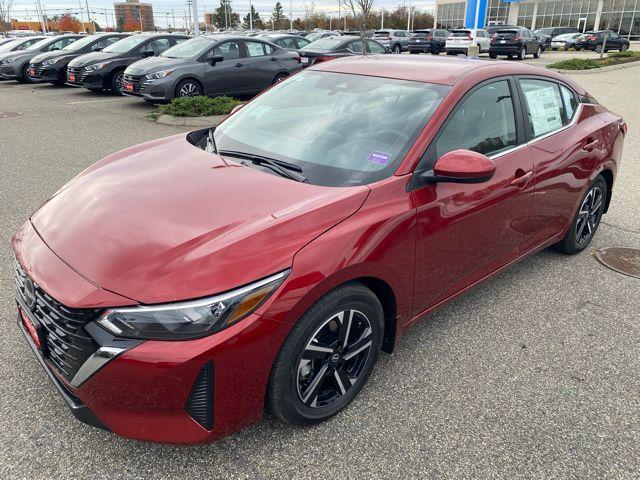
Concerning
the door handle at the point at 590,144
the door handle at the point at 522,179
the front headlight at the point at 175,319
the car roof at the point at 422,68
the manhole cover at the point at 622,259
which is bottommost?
the manhole cover at the point at 622,259

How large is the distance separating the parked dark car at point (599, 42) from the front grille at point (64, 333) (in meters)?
38.5

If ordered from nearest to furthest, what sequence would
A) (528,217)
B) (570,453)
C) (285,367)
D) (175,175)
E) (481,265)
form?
1. (285,367)
2. (570,453)
3. (175,175)
4. (481,265)
5. (528,217)

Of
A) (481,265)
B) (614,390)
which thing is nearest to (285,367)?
(481,265)

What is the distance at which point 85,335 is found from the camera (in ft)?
6.48

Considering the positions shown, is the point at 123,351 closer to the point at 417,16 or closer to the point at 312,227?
the point at 312,227

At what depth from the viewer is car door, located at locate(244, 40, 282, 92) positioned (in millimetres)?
12227

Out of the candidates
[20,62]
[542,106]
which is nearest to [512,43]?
[20,62]

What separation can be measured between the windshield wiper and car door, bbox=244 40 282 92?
980cm

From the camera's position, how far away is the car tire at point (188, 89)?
11266 millimetres

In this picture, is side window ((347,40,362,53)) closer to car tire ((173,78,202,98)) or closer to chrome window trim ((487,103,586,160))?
car tire ((173,78,202,98))

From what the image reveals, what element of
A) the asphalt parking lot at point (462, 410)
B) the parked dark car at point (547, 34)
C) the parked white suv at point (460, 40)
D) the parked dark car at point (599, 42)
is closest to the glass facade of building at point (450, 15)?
the parked dark car at point (547, 34)

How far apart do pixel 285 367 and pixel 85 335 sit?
0.80m

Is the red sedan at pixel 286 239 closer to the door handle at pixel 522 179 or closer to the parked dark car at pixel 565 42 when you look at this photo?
the door handle at pixel 522 179

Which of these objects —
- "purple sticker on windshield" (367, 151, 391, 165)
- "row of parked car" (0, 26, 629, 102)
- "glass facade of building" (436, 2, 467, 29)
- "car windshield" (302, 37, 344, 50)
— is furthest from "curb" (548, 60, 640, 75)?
"glass facade of building" (436, 2, 467, 29)
